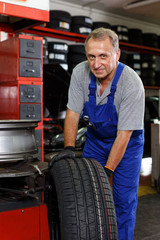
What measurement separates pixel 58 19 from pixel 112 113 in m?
3.80

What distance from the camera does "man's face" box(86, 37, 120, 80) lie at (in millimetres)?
1662

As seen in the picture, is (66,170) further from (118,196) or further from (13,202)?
(118,196)

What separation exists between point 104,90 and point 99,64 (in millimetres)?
236

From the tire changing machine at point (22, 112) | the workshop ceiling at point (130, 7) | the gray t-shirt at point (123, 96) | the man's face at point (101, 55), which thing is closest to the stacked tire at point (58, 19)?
the workshop ceiling at point (130, 7)

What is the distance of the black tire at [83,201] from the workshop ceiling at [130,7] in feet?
17.7

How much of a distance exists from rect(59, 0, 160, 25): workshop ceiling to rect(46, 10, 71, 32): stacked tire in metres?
1.24

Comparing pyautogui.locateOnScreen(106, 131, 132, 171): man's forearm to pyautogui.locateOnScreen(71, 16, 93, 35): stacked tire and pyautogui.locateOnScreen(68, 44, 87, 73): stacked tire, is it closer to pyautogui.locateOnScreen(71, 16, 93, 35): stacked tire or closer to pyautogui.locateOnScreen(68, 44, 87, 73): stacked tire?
pyautogui.locateOnScreen(68, 44, 87, 73): stacked tire

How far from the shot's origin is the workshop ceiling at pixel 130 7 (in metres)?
6.36

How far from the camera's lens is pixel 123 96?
5.82ft

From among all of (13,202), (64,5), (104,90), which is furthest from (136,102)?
(64,5)

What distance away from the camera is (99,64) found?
1677mm

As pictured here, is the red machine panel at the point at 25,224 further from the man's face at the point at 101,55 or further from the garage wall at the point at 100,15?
the garage wall at the point at 100,15

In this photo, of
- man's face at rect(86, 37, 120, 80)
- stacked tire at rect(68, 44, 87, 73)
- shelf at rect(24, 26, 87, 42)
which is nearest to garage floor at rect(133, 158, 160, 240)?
man's face at rect(86, 37, 120, 80)

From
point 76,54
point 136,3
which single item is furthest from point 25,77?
point 136,3
